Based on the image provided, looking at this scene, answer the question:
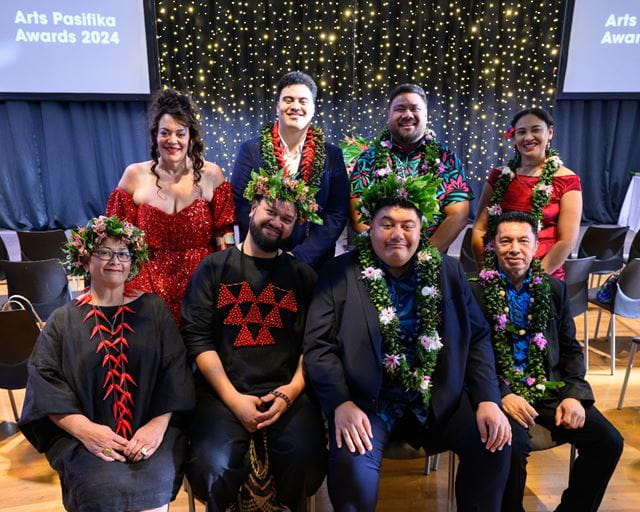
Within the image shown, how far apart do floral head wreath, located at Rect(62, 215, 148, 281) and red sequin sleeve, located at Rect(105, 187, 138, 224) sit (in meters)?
0.47

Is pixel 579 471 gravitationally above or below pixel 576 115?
below

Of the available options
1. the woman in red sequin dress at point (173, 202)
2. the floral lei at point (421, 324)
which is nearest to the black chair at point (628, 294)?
the floral lei at point (421, 324)

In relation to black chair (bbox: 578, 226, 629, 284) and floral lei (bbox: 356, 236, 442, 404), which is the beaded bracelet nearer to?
floral lei (bbox: 356, 236, 442, 404)

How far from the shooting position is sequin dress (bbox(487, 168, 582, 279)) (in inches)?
104

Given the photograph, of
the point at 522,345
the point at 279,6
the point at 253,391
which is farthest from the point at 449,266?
the point at 279,6

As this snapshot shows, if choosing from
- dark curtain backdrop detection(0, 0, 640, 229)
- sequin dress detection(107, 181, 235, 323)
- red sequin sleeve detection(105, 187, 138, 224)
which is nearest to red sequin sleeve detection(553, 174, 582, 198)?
sequin dress detection(107, 181, 235, 323)

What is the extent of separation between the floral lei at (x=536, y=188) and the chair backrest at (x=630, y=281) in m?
Result: 1.03

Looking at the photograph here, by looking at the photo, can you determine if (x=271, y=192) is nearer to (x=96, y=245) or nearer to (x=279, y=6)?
(x=96, y=245)

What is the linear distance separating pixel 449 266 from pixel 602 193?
272 inches

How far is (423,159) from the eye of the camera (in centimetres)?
258

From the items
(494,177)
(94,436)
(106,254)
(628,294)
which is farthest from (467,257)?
(94,436)

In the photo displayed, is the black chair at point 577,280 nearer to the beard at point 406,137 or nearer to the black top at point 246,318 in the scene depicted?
the beard at point 406,137

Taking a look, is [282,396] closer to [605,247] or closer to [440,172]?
[440,172]

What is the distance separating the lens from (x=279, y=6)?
6613 mm
